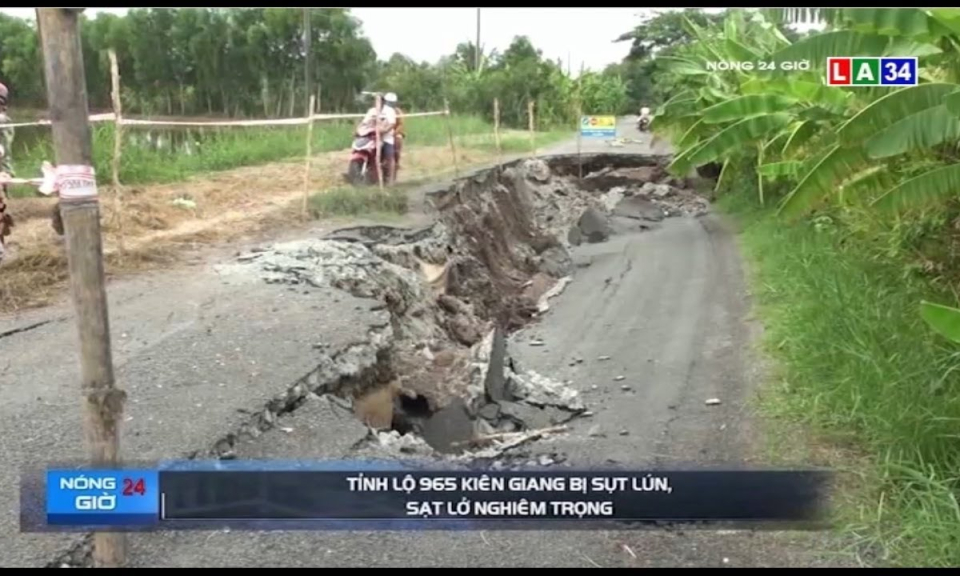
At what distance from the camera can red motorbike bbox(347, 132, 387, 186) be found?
7164 mm

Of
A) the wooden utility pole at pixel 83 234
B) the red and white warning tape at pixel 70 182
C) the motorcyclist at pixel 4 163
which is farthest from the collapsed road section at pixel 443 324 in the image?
the motorcyclist at pixel 4 163

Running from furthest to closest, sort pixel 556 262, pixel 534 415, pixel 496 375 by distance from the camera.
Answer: pixel 556 262, pixel 496 375, pixel 534 415

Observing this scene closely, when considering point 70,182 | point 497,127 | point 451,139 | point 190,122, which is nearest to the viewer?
point 70,182

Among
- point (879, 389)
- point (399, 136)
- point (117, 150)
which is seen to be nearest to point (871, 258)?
point (879, 389)

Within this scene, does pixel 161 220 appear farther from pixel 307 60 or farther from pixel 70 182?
pixel 70 182

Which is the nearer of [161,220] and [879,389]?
[879,389]

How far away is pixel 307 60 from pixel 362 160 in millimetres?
3471

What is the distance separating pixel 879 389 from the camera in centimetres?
302

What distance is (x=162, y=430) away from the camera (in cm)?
291

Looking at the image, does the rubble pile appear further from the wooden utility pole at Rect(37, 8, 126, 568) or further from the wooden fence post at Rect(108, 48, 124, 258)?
the wooden utility pole at Rect(37, 8, 126, 568)

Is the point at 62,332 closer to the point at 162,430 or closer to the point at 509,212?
the point at 162,430

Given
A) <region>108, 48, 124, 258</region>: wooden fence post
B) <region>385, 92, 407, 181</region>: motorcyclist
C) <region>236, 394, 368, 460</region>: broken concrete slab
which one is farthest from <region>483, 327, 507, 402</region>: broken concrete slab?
<region>385, 92, 407, 181</region>: motorcyclist
